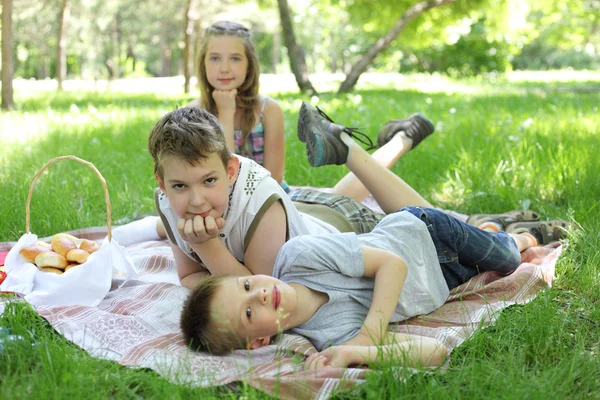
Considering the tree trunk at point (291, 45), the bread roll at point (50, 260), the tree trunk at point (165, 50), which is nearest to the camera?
the bread roll at point (50, 260)

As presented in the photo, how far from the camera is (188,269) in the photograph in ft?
10.7

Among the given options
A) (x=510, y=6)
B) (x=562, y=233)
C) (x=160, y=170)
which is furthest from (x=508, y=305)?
(x=510, y=6)

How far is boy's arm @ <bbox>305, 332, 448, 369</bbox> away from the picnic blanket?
0.23 ft

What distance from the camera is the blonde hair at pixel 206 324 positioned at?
242 cm

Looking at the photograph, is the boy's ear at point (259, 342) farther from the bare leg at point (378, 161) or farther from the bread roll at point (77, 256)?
the bare leg at point (378, 161)

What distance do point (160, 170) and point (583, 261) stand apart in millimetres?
2310

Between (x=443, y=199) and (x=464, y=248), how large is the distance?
202 cm

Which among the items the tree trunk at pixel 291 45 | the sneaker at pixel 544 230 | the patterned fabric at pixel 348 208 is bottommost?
the sneaker at pixel 544 230

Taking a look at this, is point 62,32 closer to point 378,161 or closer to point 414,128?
point 414,128

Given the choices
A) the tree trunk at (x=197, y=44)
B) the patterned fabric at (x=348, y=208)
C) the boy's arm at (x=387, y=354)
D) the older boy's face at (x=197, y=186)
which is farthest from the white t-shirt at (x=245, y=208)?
the tree trunk at (x=197, y=44)

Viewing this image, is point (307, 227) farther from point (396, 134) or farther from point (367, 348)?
point (396, 134)

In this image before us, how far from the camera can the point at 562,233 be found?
3.95 meters

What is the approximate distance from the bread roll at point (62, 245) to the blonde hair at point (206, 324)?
3.84 feet

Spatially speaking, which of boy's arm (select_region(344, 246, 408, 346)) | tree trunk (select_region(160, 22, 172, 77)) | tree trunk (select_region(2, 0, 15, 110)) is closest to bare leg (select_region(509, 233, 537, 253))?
boy's arm (select_region(344, 246, 408, 346))
